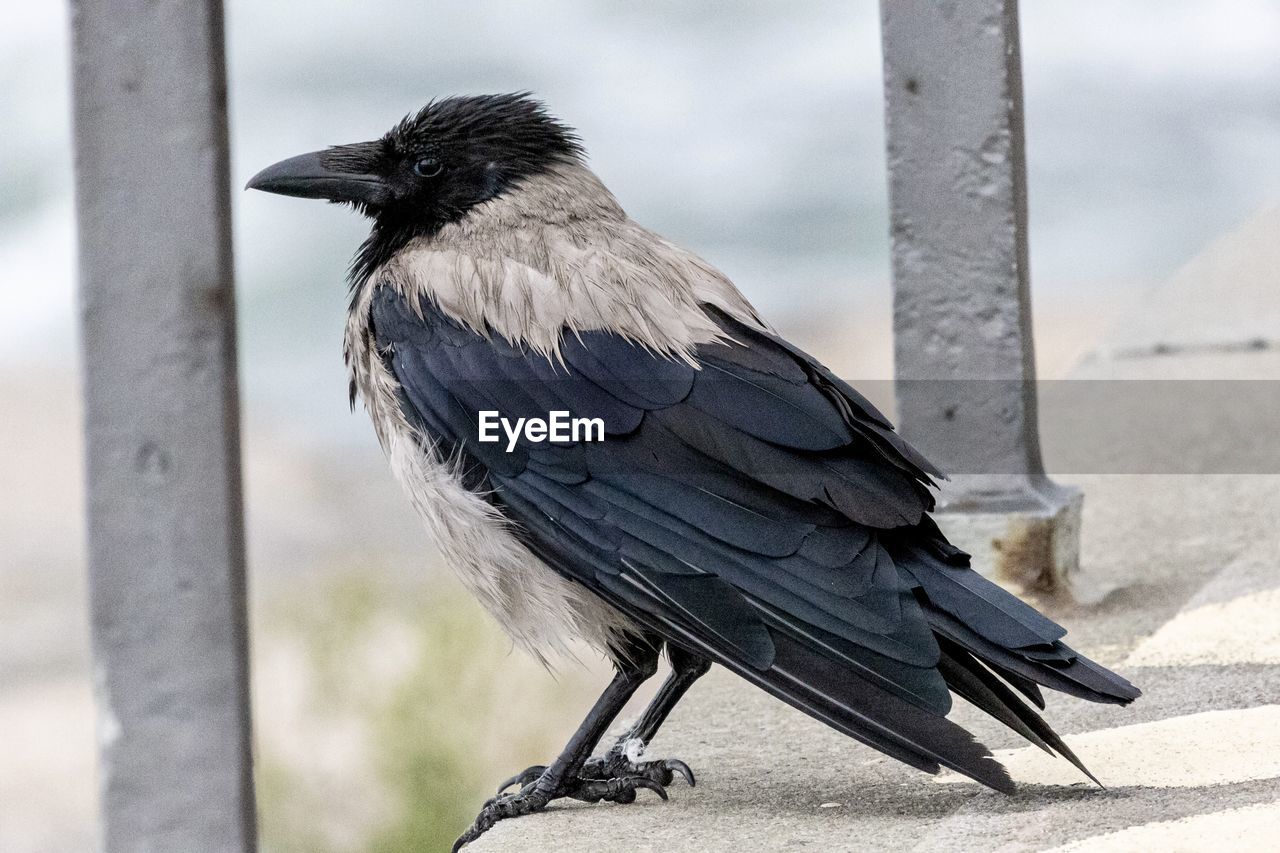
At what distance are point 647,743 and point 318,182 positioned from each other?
1.47m

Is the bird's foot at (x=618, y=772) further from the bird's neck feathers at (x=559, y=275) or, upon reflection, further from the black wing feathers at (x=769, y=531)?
the bird's neck feathers at (x=559, y=275)

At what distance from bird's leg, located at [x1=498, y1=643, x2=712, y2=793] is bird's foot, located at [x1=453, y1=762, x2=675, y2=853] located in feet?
0.04

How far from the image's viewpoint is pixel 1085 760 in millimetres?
3035

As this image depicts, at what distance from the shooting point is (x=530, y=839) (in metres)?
2.90

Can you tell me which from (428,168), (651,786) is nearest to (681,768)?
(651,786)

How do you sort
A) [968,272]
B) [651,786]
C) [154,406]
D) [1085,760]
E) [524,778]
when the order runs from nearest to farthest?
[154,406] < [1085,760] < [651,786] < [524,778] < [968,272]

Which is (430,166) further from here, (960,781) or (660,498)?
(960,781)

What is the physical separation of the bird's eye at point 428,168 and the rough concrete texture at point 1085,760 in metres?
1.43

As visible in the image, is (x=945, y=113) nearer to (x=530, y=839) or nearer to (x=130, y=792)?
(x=530, y=839)

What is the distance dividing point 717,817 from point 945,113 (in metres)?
2.37

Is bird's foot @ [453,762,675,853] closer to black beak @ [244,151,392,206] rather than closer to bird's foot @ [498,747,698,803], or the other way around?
bird's foot @ [498,747,698,803]

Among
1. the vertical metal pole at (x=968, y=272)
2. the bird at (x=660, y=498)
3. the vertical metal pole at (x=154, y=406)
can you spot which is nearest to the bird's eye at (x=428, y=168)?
the bird at (x=660, y=498)

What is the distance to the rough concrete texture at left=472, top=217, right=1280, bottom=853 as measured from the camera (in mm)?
2607

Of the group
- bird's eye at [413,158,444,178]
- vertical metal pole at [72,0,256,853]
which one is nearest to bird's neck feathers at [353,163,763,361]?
bird's eye at [413,158,444,178]
